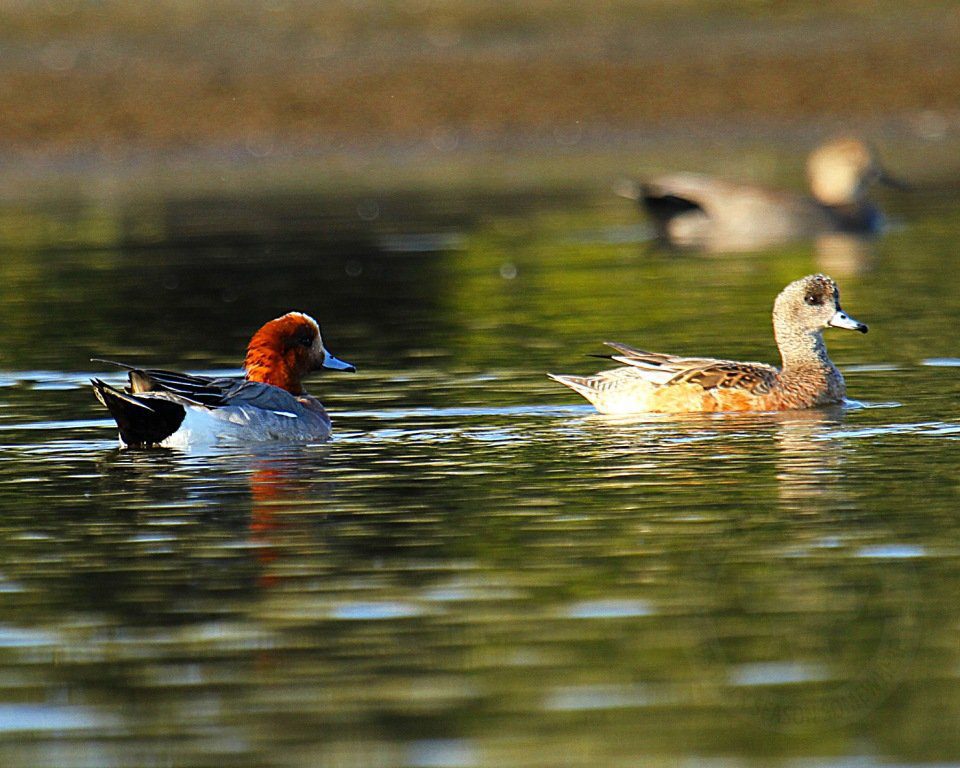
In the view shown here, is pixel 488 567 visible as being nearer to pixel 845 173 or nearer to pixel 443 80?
pixel 845 173

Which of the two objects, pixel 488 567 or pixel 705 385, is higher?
pixel 705 385

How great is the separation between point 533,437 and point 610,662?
4.62 meters

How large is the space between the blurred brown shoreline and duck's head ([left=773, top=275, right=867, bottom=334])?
2474 cm

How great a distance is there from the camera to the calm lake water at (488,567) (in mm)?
6094

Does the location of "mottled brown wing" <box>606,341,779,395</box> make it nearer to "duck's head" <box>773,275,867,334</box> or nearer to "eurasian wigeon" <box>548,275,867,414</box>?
"eurasian wigeon" <box>548,275,867,414</box>

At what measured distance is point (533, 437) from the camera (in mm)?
11281

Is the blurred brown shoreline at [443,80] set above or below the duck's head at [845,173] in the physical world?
above

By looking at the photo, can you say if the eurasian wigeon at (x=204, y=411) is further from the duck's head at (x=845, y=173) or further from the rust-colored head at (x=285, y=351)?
the duck's head at (x=845, y=173)

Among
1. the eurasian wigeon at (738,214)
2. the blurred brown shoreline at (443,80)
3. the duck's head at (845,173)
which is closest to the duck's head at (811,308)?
the eurasian wigeon at (738,214)

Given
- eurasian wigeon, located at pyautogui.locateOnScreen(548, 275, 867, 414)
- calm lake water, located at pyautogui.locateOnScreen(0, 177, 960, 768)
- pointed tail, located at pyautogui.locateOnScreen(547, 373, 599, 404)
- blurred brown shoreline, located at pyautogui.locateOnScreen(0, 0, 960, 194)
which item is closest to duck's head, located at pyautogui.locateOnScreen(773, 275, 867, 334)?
eurasian wigeon, located at pyautogui.locateOnScreen(548, 275, 867, 414)

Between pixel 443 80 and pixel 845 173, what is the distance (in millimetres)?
16948

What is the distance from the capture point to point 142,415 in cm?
1091

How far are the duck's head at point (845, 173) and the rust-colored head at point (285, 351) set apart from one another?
1559cm

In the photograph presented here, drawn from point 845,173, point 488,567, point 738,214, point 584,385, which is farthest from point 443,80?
point 488,567
